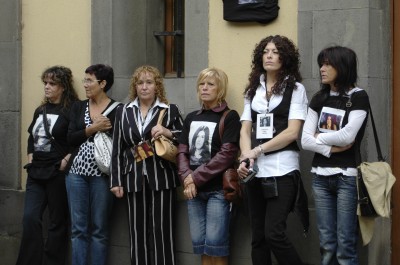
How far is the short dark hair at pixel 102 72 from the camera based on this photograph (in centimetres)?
805

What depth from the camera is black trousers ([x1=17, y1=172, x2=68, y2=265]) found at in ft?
27.0

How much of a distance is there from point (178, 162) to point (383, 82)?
6.29 feet

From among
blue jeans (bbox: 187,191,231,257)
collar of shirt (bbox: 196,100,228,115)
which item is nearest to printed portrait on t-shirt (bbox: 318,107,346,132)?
collar of shirt (bbox: 196,100,228,115)

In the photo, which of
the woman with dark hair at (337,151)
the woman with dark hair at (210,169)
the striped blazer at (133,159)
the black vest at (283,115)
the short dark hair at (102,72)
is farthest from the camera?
the short dark hair at (102,72)

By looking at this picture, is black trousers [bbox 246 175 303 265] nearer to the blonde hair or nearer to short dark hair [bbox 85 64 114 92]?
the blonde hair

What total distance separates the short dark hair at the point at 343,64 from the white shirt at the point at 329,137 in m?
0.07

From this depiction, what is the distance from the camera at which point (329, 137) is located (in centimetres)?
639

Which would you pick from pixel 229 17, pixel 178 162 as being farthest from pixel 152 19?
pixel 178 162

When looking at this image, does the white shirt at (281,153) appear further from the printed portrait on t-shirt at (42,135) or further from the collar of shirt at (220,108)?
the printed portrait on t-shirt at (42,135)

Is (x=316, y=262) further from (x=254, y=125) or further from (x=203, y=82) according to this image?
(x=203, y=82)

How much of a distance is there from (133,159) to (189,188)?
0.74 meters

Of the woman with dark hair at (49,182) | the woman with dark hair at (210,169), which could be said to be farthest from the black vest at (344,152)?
the woman with dark hair at (49,182)

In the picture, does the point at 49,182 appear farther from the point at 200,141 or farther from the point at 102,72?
the point at 200,141

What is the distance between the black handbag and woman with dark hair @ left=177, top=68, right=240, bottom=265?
57 centimetres
